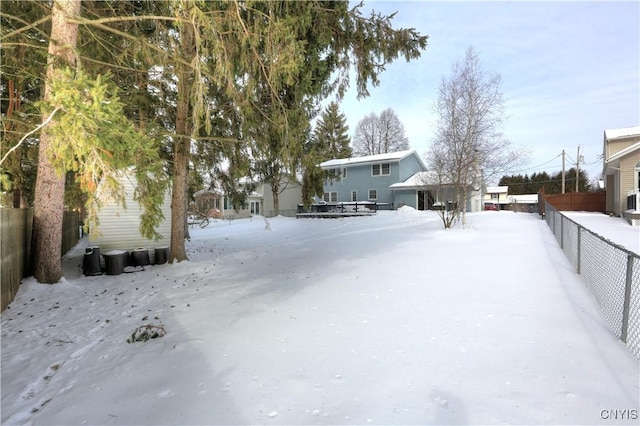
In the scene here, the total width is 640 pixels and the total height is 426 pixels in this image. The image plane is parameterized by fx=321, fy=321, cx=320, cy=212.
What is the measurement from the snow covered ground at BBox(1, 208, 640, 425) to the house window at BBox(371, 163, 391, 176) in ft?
75.4

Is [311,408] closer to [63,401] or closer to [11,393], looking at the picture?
[63,401]

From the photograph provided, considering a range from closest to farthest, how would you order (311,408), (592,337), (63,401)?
(311,408), (63,401), (592,337)

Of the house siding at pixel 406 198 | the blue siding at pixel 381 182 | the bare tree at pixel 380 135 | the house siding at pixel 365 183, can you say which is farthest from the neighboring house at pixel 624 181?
the bare tree at pixel 380 135

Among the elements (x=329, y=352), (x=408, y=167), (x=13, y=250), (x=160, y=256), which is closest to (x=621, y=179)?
(x=408, y=167)

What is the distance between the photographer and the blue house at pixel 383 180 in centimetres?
2745

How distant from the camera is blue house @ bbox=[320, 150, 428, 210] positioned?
90.1 feet

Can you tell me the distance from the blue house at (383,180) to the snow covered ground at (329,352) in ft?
68.8

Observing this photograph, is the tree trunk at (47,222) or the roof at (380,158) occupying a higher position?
the roof at (380,158)

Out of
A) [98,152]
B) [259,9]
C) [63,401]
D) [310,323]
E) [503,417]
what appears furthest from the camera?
[259,9]

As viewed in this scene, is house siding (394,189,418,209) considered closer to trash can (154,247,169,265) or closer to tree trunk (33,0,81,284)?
trash can (154,247,169,265)

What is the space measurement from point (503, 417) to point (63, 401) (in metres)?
3.66

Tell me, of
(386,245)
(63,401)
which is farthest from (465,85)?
(63,401)

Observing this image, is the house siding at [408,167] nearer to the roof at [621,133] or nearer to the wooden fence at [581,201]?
the wooden fence at [581,201]

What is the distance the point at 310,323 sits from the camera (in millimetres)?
4227
